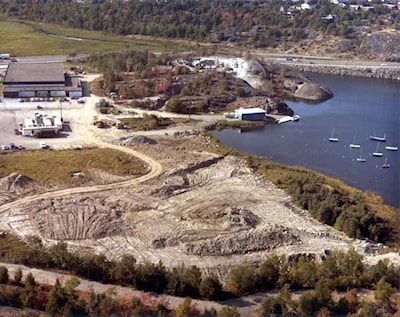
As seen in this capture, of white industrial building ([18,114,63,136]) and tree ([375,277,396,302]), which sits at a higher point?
white industrial building ([18,114,63,136])

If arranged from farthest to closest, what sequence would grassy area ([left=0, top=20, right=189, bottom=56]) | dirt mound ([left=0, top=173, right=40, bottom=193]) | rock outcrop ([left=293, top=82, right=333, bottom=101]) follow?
grassy area ([left=0, top=20, right=189, bottom=56]) < rock outcrop ([left=293, top=82, right=333, bottom=101]) < dirt mound ([left=0, top=173, right=40, bottom=193])

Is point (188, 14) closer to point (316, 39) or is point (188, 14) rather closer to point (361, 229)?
point (316, 39)

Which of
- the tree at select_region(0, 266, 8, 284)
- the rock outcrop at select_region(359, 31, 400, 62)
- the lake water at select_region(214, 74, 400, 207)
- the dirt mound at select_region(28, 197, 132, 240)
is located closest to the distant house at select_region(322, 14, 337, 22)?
the rock outcrop at select_region(359, 31, 400, 62)

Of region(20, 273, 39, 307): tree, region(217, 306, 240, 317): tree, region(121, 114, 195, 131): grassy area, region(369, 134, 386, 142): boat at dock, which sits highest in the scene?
region(121, 114, 195, 131): grassy area

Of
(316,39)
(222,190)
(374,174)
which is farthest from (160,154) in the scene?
(316,39)

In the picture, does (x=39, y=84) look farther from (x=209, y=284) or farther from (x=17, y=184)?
(x=209, y=284)

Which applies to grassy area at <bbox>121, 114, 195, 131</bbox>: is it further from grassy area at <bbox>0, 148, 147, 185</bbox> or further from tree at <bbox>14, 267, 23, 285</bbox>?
tree at <bbox>14, 267, 23, 285</bbox>
